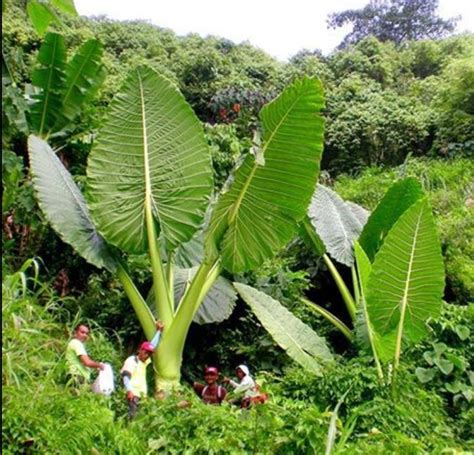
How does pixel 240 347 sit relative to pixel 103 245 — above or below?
below

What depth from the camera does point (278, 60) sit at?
50.5 feet

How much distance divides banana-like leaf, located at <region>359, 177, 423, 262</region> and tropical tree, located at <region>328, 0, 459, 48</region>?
59.4ft

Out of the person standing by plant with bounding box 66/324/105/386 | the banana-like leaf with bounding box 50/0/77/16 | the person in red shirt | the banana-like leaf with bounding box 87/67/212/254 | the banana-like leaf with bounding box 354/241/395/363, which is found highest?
the banana-like leaf with bounding box 50/0/77/16

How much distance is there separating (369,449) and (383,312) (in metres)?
1.60

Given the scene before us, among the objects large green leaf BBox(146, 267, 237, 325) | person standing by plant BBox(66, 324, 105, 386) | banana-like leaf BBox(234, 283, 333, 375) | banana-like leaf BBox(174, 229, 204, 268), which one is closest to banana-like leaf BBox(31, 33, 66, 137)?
banana-like leaf BBox(174, 229, 204, 268)

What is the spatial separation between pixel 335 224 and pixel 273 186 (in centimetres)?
169

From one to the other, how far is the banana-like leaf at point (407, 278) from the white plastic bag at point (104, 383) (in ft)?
5.39

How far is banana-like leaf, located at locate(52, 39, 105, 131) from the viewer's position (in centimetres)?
481

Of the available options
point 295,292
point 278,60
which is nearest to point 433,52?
point 278,60

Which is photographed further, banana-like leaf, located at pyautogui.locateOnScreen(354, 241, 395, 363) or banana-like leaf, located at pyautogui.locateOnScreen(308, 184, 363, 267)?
banana-like leaf, located at pyautogui.locateOnScreen(308, 184, 363, 267)

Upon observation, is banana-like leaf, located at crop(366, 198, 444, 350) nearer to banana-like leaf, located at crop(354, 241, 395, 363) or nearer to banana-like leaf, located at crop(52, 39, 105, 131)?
banana-like leaf, located at crop(354, 241, 395, 363)

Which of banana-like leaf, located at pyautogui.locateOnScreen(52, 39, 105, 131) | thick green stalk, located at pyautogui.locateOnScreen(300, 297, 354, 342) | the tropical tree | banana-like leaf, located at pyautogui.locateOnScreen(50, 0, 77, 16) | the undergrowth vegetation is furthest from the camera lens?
the tropical tree

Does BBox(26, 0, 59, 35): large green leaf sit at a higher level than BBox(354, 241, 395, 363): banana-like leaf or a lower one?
higher

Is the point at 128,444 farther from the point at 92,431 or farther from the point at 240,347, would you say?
the point at 240,347
